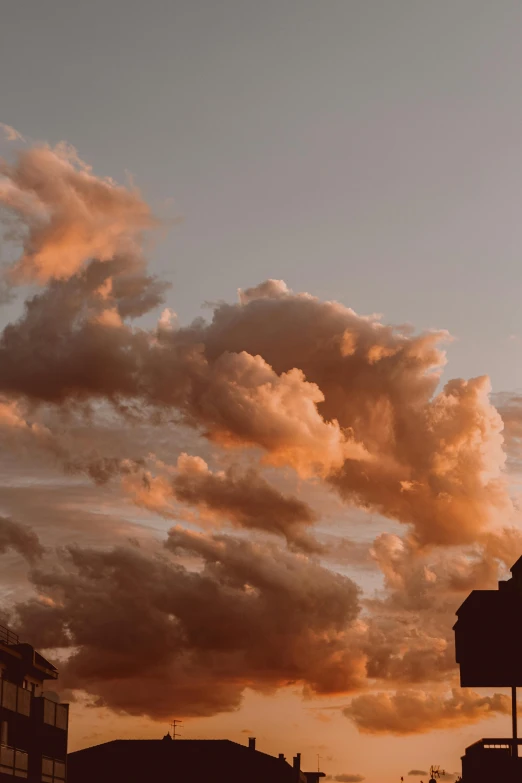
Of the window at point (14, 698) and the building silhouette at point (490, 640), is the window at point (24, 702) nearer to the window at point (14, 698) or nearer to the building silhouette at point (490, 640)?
the window at point (14, 698)

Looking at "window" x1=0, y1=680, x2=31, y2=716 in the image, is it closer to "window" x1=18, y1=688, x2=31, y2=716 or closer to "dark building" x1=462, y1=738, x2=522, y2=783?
"window" x1=18, y1=688, x2=31, y2=716

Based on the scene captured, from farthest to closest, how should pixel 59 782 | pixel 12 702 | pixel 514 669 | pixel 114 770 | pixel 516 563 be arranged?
1. pixel 114 770
2. pixel 59 782
3. pixel 12 702
4. pixel 516 563
5. pixel 514 669

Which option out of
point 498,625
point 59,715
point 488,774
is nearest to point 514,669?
point 498,625

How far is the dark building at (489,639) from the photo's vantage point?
4519cm

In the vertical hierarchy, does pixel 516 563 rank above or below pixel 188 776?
above

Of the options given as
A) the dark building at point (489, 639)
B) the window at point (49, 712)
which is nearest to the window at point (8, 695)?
the window at point (49, 712)

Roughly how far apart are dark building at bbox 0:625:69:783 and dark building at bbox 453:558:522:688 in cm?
2915

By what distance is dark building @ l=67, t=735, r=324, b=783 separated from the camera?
110 meters

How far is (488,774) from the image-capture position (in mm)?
39844

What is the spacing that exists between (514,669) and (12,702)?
110ft

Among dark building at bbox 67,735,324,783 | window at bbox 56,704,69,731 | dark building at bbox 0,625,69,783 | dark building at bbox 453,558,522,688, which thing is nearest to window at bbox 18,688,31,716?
dark building at bbox 0,625,69,783

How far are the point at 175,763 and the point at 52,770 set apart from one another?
40.5 m

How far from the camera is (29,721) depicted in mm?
69938

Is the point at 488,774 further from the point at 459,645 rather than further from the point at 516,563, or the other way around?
the point at 516,563
